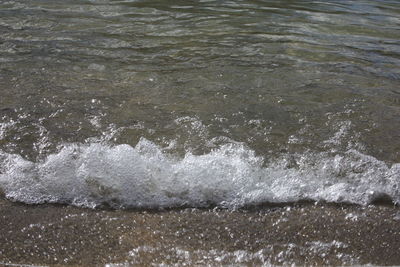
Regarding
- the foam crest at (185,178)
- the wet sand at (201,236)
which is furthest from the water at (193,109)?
the wet sand at (201,236)

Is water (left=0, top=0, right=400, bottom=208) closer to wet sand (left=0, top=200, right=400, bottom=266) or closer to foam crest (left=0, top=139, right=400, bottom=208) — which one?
foam crest (left=0, top=139, right=400, bottom=208)

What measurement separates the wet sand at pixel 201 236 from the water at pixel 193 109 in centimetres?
12

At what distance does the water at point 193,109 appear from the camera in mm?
2768

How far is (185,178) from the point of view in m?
2.80

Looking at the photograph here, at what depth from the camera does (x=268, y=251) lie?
229 centimetres

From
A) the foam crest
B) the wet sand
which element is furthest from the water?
the wet sand

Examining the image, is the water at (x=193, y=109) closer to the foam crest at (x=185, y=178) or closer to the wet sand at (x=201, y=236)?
the foam crest at (x=185, y=178)

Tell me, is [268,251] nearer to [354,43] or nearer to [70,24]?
[354,43]

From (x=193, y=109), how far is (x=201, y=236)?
4.96 feet

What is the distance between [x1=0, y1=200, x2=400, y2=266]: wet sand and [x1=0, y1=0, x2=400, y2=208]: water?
12 centimetres

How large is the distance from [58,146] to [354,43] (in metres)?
3.77

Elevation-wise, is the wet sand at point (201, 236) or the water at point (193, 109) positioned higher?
the water at point (193, 109)

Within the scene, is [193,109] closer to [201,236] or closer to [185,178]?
[185,178]

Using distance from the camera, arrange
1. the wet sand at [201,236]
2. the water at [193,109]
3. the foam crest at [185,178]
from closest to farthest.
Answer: the wet sand at [201,236], the foam crest at [185,178], the water at [193,109]
